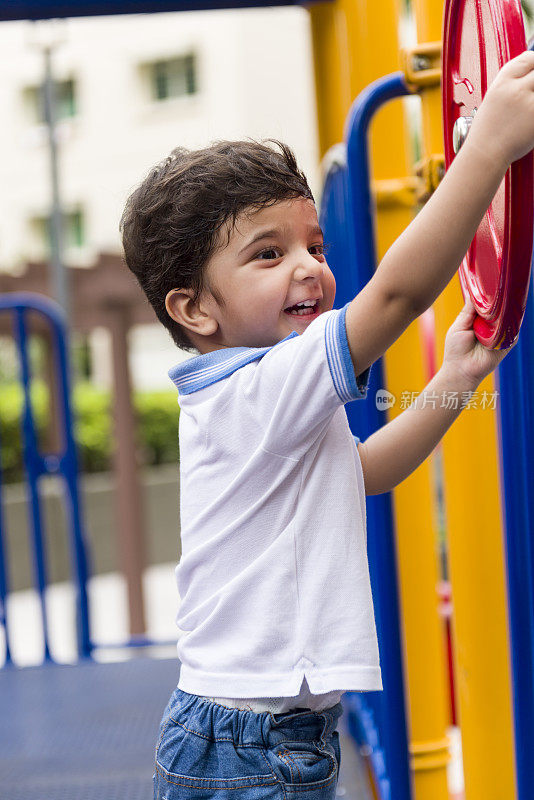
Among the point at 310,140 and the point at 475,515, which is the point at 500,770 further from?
the point at 310,140

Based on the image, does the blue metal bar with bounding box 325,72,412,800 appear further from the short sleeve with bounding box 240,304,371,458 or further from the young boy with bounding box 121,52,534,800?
the short sleeve with bounding box 240,304,371,458

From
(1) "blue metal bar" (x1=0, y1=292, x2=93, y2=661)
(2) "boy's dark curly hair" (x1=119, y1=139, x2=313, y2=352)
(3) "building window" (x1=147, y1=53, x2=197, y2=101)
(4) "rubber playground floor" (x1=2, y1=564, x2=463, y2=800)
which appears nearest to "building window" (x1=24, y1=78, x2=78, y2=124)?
(3) "building window" (x1=147, y1=53, x2=197, y2=101)

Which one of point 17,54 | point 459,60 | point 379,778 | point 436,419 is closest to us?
point 459,60

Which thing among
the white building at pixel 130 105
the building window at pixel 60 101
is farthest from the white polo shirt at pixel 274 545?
the building window at pixel 60 101

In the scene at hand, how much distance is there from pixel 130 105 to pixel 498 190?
66.8ft

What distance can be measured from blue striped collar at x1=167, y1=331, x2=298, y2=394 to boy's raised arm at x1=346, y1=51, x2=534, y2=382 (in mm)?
142

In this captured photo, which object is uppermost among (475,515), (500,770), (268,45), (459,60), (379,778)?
(268,45)

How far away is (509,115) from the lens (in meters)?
0.86

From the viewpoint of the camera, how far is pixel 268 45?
19.2m

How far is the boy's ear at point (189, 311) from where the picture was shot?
1.19 m

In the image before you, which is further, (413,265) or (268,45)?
(268,45)

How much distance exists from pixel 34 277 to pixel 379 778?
5.67 metres

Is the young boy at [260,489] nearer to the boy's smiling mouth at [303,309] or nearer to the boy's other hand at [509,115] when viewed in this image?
the boy's smiling mouth at [303,309]

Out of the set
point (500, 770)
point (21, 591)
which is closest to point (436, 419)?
point (500, 770)
